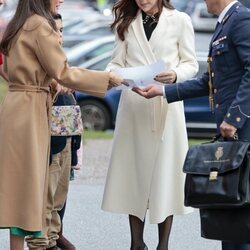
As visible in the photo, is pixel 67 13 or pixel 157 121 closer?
pixel 157 121

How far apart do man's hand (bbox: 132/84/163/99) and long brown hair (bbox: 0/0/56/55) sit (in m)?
0.80

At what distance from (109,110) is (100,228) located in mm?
6999

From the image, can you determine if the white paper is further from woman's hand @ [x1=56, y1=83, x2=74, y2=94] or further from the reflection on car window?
the reflection on car window

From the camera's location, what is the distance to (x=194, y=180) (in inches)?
193

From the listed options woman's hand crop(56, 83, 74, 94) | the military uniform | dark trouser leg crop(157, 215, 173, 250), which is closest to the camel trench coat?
woman's hand crop(56, 83, 74, 94)

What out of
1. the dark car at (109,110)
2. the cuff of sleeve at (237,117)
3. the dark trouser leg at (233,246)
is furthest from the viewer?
the dark car at (109,110)

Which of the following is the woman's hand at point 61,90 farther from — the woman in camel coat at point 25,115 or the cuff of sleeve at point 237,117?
the cuff of sleeve at point 237,117

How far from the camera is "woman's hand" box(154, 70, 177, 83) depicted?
579cm

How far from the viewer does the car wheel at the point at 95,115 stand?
14.3 meters

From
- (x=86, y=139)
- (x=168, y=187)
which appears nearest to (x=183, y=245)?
(x=168, y=187)

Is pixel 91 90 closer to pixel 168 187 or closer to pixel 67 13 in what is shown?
pixel 168 187

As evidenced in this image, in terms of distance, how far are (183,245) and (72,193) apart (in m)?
2.27

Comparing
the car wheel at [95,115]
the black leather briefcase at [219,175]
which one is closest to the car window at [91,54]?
the car wheel at [95,115]

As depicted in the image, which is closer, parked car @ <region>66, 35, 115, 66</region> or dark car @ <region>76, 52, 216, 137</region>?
dark car @ <region>76, 52, 216, 137</region>
